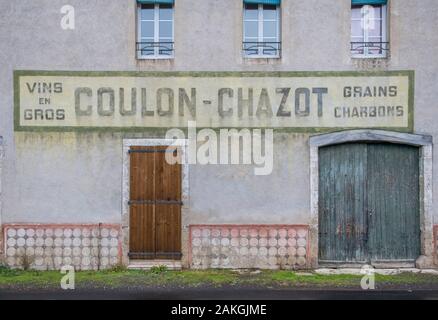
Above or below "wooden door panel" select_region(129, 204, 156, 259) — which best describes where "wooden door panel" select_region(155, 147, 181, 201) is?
above

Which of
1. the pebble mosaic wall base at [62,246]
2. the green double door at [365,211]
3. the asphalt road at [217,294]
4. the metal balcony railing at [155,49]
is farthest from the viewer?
the metal balcony railing at [155,49]

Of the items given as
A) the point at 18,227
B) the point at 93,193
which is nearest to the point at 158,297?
the point at 93,193

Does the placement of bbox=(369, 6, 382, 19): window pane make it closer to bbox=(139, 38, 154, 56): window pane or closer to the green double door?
the green double door

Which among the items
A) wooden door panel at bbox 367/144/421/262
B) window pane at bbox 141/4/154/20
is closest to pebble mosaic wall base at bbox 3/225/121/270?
window pane at bbox 141/4/154/20

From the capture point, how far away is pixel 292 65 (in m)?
9.91

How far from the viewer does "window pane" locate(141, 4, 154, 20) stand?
10109 mm

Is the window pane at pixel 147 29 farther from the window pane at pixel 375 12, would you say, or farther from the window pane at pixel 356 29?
the window pane at pixel 375 12

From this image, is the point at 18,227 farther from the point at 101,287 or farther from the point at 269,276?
the point at 269,276

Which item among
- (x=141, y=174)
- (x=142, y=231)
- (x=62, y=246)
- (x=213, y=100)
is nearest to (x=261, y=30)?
(x=213, y=100)

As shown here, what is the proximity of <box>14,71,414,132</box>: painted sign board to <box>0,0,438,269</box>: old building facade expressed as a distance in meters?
0.03

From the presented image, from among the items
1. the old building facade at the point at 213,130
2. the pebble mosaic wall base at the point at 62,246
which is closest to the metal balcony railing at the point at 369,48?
the old building facade at the point at 213,130

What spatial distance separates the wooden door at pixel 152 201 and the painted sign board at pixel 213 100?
0.63 m

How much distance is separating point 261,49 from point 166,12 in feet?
6.51

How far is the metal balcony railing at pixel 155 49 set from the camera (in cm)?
1004
